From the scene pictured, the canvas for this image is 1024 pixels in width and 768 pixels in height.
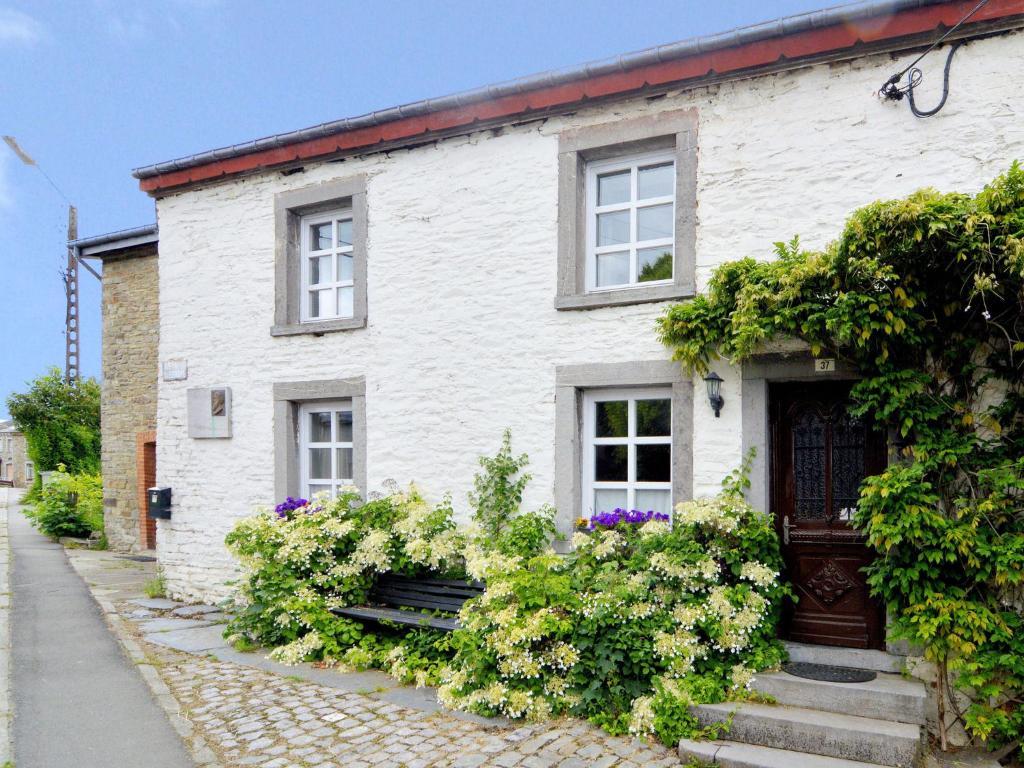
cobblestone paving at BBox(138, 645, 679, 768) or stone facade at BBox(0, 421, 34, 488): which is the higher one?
cobblestone paving at BBox(138, 645, 679, 768)

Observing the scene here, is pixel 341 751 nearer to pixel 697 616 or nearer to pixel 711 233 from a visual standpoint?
pixel 697 616

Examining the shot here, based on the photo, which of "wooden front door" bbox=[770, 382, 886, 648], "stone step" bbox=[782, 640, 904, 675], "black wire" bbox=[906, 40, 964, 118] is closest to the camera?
"stone step" bbox=[782, 640, 904, 675]

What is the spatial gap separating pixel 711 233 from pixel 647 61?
1664 millimetres

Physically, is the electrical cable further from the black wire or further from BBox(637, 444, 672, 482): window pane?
BBox(637, 444, 672, 482): window pane

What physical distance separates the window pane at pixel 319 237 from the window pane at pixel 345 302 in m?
0.64

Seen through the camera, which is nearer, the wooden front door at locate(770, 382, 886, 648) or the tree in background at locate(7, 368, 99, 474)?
the wooden front door at locate(770, 382, 886, 648)

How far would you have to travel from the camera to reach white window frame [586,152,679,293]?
7.01 metres

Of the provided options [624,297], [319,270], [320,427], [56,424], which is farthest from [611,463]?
[56,424]

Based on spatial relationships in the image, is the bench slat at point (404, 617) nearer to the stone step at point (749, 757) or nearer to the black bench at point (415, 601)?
the black bench at point (415, 601)

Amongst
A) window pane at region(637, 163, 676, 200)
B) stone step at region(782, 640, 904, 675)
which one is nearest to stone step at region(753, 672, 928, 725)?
stone step at region(782, 640, 904, 675)

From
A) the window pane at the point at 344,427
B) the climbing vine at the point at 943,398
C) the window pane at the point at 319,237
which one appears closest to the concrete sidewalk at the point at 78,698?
the window pane at the point at 344,427

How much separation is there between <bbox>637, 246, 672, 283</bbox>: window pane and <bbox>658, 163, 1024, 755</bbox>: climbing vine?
1.30 m

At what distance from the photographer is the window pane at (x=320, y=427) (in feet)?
29.9

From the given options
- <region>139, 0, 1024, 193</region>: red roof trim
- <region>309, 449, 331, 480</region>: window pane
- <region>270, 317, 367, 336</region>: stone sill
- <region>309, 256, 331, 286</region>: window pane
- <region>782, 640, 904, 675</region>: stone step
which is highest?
<region>139, 0, 1024, 193</region>: red roof trim
